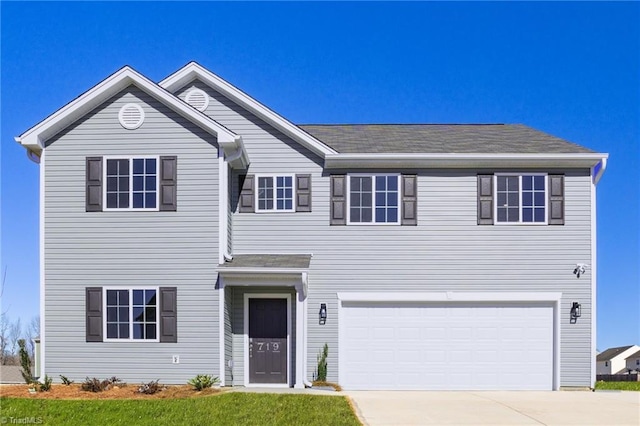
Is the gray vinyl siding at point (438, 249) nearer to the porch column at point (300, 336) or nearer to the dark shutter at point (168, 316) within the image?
the porch column at point (300, 336)

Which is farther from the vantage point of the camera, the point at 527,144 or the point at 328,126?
the point at 328,126

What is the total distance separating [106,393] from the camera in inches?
557

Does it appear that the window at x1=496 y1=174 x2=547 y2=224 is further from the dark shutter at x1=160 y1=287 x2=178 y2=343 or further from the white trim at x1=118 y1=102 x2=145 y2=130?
the white trim at x1=118 y1=102 x2=145 y2=130

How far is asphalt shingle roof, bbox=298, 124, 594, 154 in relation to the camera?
16859 millimetres

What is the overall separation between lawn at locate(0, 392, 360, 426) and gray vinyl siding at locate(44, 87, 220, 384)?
80.0 inches

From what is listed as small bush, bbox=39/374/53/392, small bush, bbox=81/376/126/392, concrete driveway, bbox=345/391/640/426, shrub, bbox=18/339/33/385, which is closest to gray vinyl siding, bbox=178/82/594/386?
concrete driveway, bbox=345/391/640/426

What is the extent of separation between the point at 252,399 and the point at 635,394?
8.89 metres

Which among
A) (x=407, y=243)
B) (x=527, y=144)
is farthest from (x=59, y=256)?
(x=527, y=144)

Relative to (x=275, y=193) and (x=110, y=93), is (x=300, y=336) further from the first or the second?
(x=110, y=93)

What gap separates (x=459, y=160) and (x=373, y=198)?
7.13 feet

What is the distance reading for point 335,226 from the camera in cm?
1670

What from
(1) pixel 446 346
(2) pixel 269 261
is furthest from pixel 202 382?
(1) pixel 446 346

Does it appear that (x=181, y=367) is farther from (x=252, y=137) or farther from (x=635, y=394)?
(x=635, y=394)

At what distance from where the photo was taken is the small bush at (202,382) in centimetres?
1462
